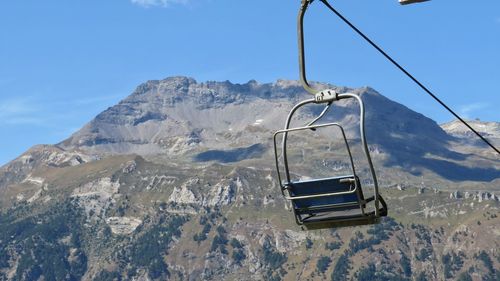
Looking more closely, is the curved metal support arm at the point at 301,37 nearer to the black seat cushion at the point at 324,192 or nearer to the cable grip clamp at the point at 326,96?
the cable grip clamp at the point at 326,96

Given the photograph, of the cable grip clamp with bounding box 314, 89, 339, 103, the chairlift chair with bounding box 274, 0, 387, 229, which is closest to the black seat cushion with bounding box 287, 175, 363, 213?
the chairlift chair with bounding box 274, 0, 387, 229

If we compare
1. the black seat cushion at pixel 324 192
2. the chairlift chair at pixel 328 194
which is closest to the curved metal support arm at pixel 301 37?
the chairlift chair at pixel 328 194

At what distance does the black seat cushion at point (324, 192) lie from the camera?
1469cm

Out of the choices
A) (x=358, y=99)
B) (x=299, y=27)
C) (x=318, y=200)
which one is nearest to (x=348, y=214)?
(x=318, y=200)

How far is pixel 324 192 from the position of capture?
14.9 meters

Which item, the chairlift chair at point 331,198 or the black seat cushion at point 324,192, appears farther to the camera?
the black seat cushion at point 324,192

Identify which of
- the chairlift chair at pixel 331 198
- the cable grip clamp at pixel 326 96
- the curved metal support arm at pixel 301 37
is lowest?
the chairlift chair at pixel 331 198

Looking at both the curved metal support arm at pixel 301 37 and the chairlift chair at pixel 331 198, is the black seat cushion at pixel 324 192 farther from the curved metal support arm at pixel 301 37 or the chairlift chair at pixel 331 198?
the curved metal support arm at pixel 301 37

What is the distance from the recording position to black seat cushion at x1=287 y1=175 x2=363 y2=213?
48.2 ft

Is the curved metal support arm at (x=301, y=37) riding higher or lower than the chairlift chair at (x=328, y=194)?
higher

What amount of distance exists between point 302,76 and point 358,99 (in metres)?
0.86

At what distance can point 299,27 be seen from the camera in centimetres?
1445

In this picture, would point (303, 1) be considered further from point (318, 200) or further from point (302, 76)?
point (318, 200)

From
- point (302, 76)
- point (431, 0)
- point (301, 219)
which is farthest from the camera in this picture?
point (301, 219)
